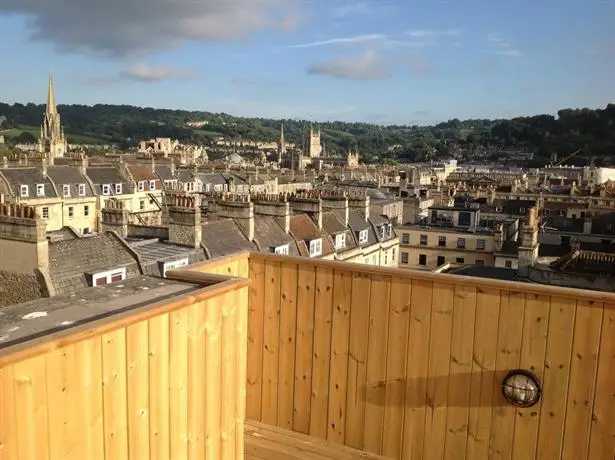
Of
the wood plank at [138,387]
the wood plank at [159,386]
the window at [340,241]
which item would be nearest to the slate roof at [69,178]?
the window at [340,241]

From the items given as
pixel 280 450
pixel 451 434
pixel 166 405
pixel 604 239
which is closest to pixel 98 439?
pixel 166 405

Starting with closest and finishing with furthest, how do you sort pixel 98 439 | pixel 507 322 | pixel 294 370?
pixel 98 439 → pixel 507 322 → pixel 294 370

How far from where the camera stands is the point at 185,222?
21375 mm

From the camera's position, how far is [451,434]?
6.23 m

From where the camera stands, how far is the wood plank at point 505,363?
581 cm

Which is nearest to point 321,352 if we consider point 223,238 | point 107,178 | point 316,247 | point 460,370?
point 460,370

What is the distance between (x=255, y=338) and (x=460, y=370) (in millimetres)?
2580

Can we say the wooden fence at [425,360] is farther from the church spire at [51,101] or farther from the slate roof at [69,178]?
the church spire at [51,101]

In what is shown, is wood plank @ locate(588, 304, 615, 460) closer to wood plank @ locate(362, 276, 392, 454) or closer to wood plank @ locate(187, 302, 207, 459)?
wood plank @ locate(362, 276, 392, 454)

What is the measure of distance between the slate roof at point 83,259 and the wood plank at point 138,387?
12635 mm

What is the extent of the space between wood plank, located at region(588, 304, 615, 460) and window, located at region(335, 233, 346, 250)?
23.6 metres

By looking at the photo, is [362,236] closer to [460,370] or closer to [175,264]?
[175,264]

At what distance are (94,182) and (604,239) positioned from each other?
140ft

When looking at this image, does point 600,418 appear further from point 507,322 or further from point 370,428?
point 370,428
